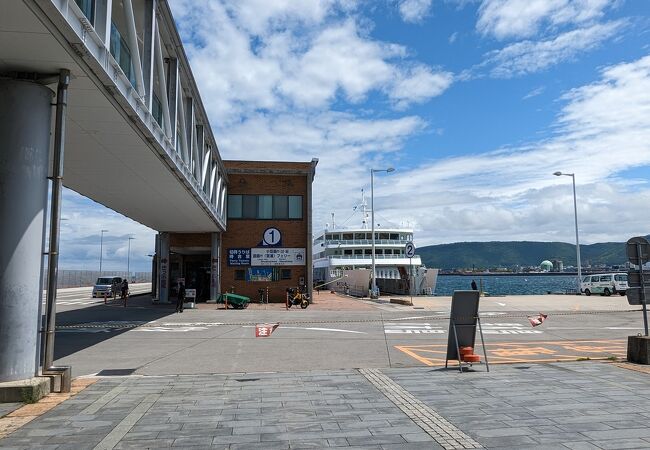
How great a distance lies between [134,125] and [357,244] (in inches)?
1924

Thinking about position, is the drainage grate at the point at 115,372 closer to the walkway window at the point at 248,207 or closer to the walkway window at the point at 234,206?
the walkway window at the point at 234,206

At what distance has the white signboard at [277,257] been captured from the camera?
33.9 meters

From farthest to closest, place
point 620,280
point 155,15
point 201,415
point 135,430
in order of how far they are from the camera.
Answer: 1. point 620,280
2. point 155,15
3. point 201,415
4. point 135,430

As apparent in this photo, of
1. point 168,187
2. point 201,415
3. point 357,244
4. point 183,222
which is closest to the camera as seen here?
point 201,415

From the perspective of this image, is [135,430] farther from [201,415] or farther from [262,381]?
[262,381]

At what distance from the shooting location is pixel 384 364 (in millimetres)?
10672

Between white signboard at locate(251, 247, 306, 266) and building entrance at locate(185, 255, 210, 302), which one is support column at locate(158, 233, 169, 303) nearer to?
white signboard at locate(251, 247, 306, 266)

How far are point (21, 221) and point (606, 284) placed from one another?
128 feet

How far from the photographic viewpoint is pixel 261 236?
34.2 meters

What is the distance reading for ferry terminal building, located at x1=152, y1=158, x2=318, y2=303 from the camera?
33688 millimetres

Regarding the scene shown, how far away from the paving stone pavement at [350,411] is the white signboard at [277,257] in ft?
80.8

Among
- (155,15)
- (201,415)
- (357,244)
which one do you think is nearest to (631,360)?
(201,415)

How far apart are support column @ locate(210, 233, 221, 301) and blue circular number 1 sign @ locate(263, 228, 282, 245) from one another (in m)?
3.06

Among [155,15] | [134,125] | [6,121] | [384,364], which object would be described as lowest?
[384,364]
